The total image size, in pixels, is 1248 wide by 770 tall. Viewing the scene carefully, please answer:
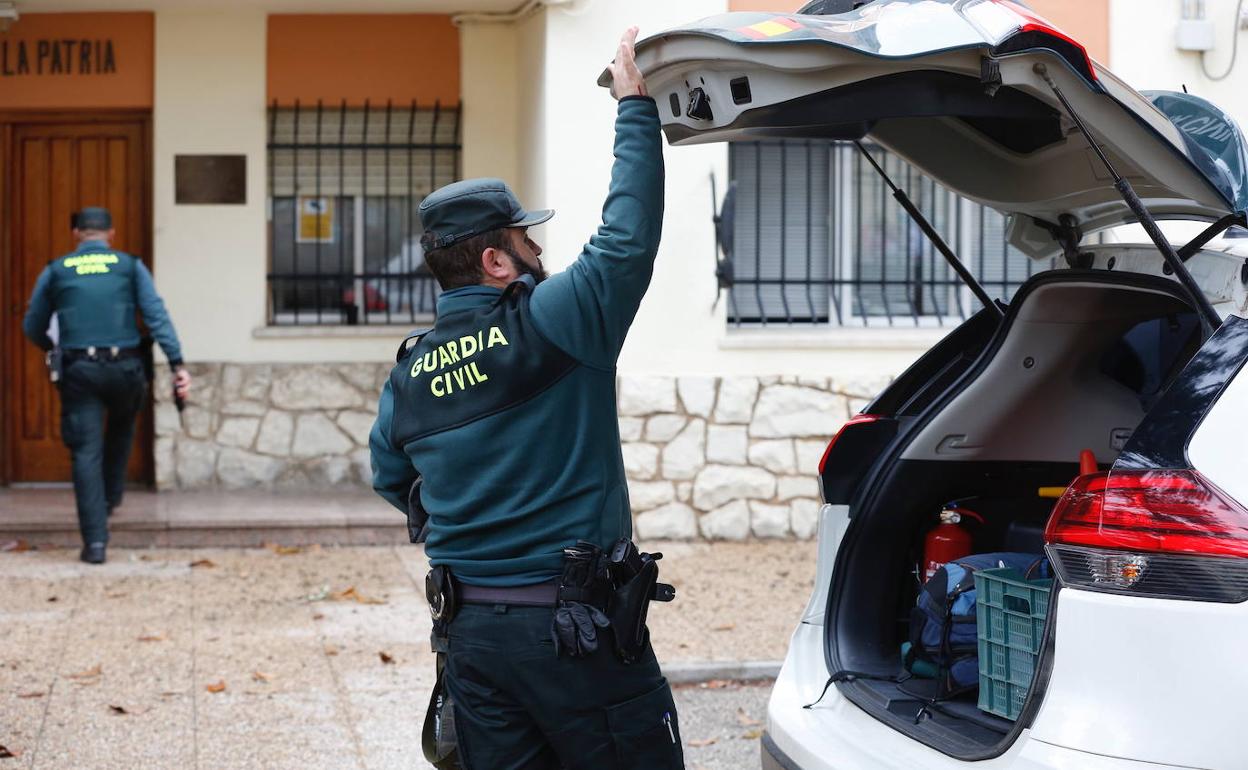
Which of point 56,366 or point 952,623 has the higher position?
point 56,366

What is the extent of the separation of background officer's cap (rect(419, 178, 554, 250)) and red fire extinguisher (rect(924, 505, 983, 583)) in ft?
4.10

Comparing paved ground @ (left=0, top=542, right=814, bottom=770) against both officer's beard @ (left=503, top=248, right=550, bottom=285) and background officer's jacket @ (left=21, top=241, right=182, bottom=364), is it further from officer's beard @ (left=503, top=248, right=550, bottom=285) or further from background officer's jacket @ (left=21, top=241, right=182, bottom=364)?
officer's beard @ (left=503, top=248, right=550, bottom=285)

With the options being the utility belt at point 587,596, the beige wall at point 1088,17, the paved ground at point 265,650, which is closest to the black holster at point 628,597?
the utility belt at point 587,596

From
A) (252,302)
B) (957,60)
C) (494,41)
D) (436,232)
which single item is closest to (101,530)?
(252,302)

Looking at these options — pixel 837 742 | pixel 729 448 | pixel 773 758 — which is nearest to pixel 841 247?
pixel 729 448

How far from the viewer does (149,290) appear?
8312 mm

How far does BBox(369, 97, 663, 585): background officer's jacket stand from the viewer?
287 centimetres

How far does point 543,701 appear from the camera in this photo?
2.87m

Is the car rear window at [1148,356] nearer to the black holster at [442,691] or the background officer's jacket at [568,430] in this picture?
the background officer's jacket at [568,430]

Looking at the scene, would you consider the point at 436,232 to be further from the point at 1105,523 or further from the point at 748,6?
the point at 748,6

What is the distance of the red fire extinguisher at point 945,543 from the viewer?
3557mm

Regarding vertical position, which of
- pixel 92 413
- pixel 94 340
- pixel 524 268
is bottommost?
pixel 92 413

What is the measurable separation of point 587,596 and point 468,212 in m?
0.78

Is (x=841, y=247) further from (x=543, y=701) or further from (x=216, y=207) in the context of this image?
(x=543, y=701)
